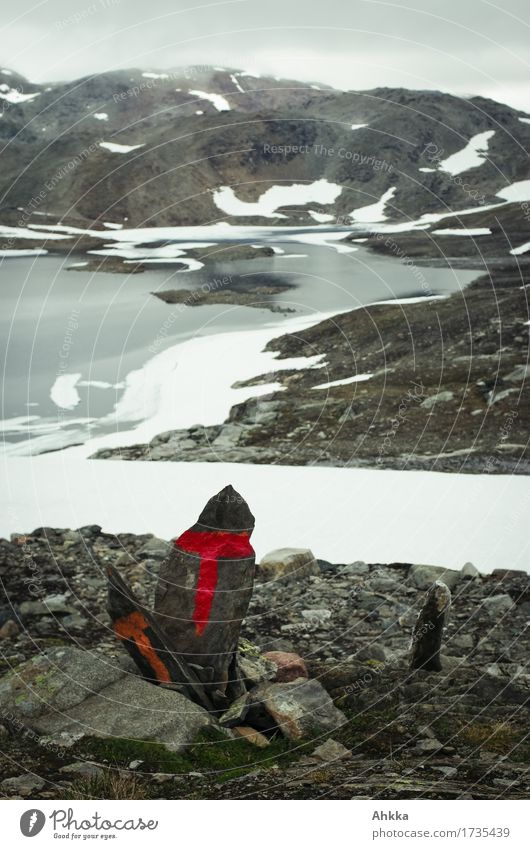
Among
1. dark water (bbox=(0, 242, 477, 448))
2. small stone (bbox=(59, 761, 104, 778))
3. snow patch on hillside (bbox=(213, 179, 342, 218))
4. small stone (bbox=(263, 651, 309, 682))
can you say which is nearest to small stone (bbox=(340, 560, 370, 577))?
small stone (bbox=(263, 651, 309, 682))

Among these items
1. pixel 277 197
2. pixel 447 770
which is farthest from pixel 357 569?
pixel 277 197

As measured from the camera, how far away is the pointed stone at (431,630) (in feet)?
34.6

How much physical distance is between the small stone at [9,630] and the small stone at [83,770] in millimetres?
2906

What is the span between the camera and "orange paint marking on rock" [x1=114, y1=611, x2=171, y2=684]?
9.59 metres

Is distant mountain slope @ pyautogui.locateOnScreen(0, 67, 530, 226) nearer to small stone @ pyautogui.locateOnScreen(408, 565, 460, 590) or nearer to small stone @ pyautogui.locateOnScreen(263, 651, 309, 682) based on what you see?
small stone @ pyautogui.locateOnScreen(408, 565, 460, 590)

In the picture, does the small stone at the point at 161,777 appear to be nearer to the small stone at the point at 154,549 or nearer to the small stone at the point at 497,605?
the small stone at the point at 497,605

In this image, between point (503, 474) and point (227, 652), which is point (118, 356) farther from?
point (227, 652)

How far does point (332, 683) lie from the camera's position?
10727 millimetres

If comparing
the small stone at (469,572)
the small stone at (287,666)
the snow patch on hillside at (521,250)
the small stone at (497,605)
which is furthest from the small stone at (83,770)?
the snow patch on hillside at (521,250)

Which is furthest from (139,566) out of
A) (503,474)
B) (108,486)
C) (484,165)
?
(484,165)

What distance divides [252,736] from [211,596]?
1572 mm

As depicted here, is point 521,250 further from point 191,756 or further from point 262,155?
point 191,756

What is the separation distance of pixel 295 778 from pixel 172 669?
1.71m

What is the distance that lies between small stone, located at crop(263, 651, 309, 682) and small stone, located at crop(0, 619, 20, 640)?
3289 mm
